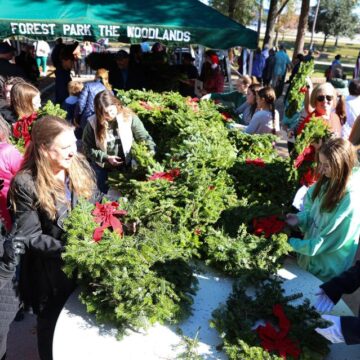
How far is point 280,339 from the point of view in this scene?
2260mm

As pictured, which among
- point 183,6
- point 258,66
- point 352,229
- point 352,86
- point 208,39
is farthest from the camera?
point 258,66

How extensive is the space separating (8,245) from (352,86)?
5.58 meters

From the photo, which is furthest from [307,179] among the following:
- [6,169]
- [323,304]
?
[6,169]

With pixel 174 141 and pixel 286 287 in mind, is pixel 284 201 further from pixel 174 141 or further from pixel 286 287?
pixel 174 141

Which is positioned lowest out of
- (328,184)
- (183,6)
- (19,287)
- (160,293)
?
(19,287)

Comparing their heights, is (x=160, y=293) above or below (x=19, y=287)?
above

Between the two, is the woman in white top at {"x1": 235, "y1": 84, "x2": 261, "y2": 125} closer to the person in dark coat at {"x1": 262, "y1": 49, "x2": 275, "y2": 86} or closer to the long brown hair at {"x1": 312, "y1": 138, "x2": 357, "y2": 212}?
the long brown hair at {"x1": 312, "y1": 138, "x2": 357, "y2": 212}

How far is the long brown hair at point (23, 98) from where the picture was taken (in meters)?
4.94

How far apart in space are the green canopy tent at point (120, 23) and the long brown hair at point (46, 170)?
5311 millimetres

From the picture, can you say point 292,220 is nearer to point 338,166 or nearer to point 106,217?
point 338,166

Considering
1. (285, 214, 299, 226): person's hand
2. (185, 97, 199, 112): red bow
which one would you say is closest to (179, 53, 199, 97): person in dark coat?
(185, 97, 199, 112): red bow

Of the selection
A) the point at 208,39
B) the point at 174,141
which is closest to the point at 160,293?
the point at 174,141

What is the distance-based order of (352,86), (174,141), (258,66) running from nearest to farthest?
(174,141) < (352,86) < (258,66)

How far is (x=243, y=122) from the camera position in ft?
21.7
